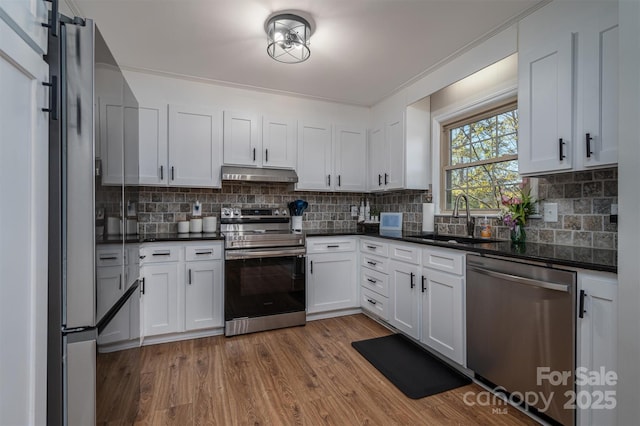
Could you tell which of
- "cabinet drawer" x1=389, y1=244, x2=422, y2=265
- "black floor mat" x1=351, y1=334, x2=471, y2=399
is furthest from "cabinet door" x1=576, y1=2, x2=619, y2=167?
"black floor mat" x1=351, y1=334, x2=471, y2=399

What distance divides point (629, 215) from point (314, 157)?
2.74 metres

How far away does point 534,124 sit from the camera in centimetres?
192

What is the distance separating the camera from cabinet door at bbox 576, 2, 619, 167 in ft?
5.04

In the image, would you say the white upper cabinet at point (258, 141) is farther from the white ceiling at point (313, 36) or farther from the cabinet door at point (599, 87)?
the cabinet door at point (599, 87)

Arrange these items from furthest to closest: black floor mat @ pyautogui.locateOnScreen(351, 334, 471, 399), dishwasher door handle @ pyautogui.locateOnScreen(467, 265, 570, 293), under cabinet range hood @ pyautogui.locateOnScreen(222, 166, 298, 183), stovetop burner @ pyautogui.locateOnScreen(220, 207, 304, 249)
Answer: under cabinet range hood @ pyautogui.locateOnScreen(222, 166, 298, 183) → stovetop burner @ pyautogui.locateOnScreen(220, 207, 304, 249) → black floor mat @ pyautogui.locateOnScreen(351, 334, 471, 399) → dishwasher door handle @ pyautogui.locateOnScreen(467, 265, 570, 293)

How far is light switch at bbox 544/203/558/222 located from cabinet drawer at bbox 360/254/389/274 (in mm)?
1310

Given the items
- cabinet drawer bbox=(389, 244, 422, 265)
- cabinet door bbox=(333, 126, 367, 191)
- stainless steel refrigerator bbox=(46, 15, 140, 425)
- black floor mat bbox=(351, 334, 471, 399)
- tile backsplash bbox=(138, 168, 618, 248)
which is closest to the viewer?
stainless steel refrigerator bbox=(46, 15, 140, 425)

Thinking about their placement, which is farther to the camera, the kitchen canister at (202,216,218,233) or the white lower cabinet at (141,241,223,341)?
the kitchen canister at (202,216,218,233)

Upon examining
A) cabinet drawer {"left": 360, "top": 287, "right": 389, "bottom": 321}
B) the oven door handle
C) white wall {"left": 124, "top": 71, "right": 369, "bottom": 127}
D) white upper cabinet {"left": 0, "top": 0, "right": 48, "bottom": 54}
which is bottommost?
cabinet drawer {"left": 360, "top": 287, "right": 389, "bottom": 321}

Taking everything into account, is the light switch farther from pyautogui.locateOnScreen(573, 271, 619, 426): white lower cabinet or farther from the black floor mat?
the black floor mat

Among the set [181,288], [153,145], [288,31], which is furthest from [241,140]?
[181,288]

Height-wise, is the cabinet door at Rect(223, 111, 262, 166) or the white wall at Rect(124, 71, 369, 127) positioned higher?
the white wall at Rect(124, 71, 369, 127)

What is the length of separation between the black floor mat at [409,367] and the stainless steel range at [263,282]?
778 millimetres

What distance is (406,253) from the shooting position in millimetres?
2607
